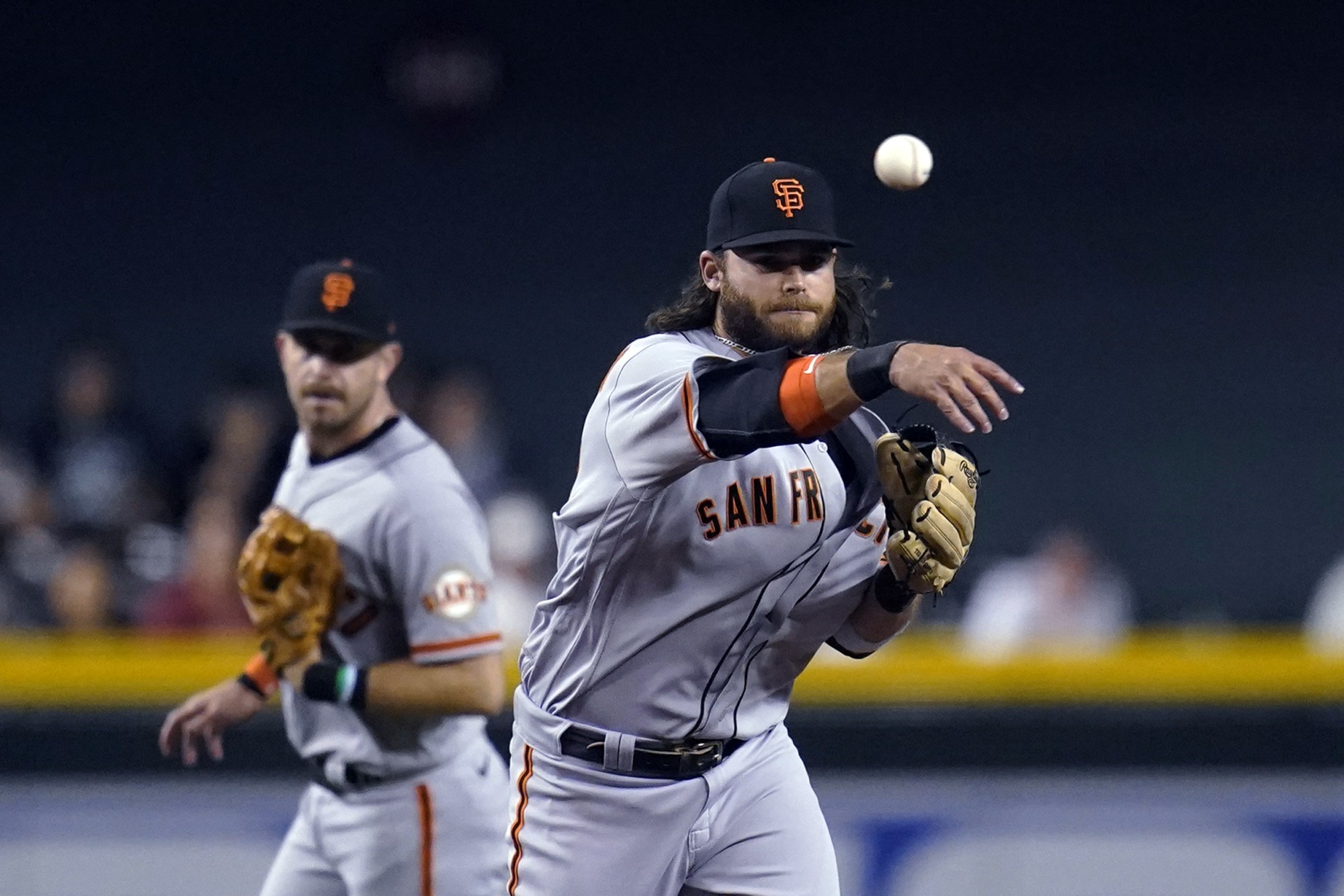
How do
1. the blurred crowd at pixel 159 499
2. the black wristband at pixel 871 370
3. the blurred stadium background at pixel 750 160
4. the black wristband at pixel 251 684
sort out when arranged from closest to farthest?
the black wristband at pixel 871 370 → the black wristband at pixel 251 684 → the blurred crowd at pixel 159 499 → the blurred stadium background at pixel 750 160

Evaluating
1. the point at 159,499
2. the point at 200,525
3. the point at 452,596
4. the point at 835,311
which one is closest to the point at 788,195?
the point at 835,311

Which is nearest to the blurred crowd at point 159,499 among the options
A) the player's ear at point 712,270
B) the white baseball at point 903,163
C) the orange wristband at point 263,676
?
the orange wristband at point 263,676

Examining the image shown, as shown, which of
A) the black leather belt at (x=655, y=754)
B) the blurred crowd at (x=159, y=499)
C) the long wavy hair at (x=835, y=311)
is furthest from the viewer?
the blurred crowd at (x=159, y=499)

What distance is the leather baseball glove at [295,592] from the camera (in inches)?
161

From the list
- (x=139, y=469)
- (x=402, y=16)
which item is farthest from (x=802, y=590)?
(x=402, y=16)

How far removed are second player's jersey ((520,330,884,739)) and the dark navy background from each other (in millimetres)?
5904

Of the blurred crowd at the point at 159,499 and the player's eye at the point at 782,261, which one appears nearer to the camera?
the player's eye at the point at 782,261

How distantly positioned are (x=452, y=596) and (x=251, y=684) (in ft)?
1.93

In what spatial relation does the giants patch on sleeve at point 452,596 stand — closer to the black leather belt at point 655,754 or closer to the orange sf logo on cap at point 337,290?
the black leather belt at point 655,754

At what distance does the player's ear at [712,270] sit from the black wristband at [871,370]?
0.66 meters

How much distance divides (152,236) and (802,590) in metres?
7.24

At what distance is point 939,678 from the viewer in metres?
6.03

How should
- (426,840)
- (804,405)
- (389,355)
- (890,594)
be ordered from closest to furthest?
(804,405) < (890,594) < (426,840) < (389,355)

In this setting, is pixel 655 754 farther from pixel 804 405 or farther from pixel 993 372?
pixel 993 372
